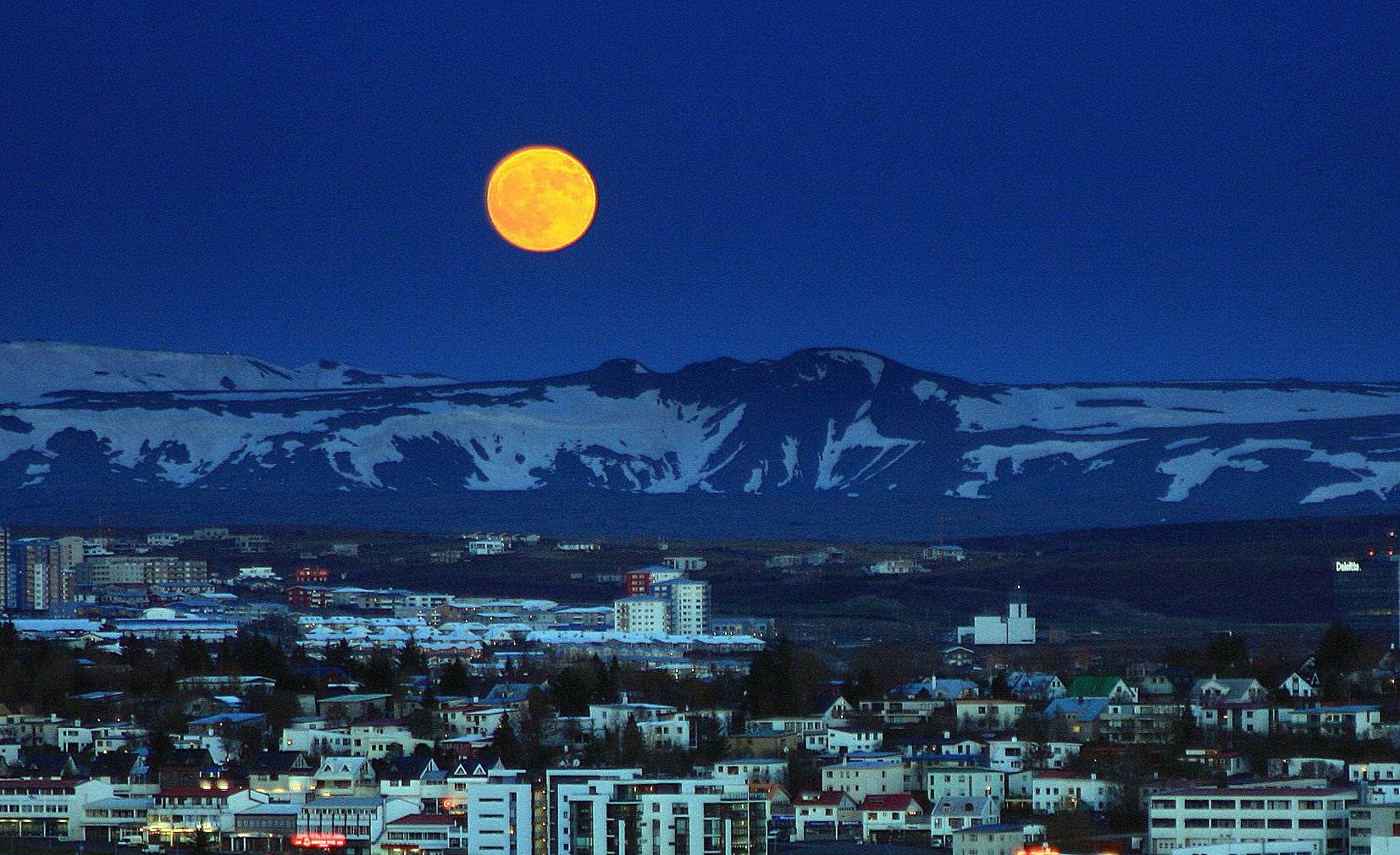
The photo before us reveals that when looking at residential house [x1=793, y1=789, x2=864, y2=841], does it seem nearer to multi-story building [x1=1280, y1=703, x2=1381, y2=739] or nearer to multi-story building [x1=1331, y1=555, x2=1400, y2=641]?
multi-story building [x1=1280, y1=703, x2=1381, y2=739]

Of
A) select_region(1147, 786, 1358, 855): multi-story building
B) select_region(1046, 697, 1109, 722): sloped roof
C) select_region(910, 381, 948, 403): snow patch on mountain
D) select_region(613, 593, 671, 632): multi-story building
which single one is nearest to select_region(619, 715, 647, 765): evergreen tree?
select_region(1046, 697, 1109, 722): sloped roof

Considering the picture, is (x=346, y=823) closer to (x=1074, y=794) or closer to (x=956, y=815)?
(x=956, y=815)

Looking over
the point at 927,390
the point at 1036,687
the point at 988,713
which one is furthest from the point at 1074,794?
the point at 927,390

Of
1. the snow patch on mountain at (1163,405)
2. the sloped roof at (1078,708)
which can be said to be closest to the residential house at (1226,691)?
the sloped roof at (1078,708)

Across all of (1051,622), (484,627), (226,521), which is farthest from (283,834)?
(226,521)

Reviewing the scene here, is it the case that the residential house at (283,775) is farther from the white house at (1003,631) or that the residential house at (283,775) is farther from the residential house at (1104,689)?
the white house at (1003,631)
